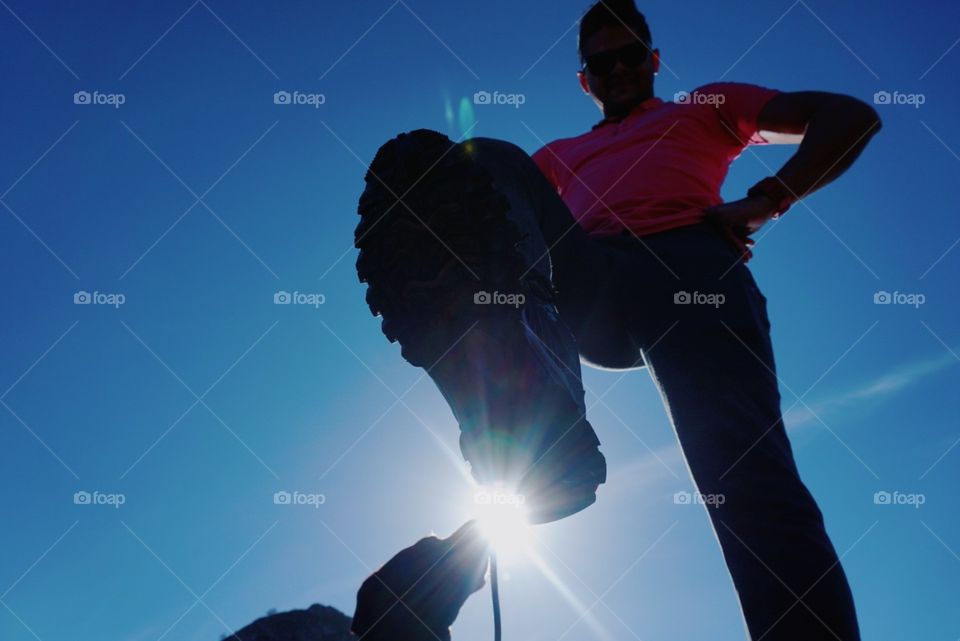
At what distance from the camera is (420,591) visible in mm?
1283

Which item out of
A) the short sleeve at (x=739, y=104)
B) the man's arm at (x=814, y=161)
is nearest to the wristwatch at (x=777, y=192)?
the man's arm at (x=814, y=161)

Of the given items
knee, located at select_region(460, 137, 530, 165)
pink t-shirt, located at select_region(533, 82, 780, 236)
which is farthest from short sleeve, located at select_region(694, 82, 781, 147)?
knee, located at select_region(460, 137, 530, 165)

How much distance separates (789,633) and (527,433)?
65 centimetres

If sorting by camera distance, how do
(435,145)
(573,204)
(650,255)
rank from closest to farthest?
(435,145) < (650,255) < (573,204)

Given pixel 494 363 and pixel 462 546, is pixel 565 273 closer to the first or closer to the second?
pixel 494 363

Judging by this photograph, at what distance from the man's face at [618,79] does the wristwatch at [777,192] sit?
85 cm

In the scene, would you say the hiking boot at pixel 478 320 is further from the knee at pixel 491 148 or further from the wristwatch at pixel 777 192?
the wristwatch at pixel 777 192

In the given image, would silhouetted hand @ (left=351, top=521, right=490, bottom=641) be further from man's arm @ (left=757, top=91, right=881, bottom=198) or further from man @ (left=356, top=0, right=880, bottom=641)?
man's arm @ (left=757, top=91, right=881, bottom=198)

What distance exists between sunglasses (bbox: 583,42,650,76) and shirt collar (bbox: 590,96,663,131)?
0.15m

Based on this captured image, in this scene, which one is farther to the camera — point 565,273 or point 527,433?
point 565,273

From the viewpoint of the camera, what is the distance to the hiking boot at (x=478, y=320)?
1.55 meters

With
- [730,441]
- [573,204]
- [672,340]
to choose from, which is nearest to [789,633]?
[730,441]

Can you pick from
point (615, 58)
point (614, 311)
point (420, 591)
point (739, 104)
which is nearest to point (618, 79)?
point (615, 58)

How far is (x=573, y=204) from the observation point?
8.57ft
